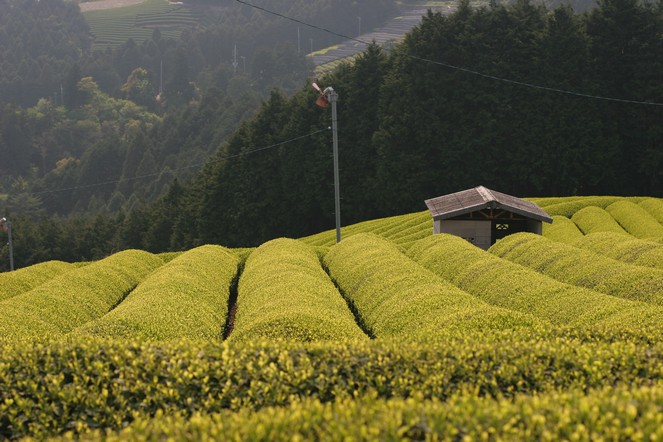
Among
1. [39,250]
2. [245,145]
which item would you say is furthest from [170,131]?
[245,145]

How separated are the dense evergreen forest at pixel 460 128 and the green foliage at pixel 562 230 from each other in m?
18.5

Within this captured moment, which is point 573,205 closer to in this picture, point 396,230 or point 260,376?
point 396,230

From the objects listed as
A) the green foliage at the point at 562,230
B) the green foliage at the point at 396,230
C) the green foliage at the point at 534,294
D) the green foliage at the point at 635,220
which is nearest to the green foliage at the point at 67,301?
the green foliage at the point at 534,294

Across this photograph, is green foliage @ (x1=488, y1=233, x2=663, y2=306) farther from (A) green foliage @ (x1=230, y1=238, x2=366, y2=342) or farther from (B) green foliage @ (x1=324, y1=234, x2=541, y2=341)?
(A) green foliage @ (x1=230, y1=238, x2=366, y2=342)

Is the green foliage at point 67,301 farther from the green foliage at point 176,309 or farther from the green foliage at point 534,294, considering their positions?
the green foliage at point 534,294

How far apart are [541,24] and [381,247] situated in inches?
1927

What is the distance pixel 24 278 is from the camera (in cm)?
2991

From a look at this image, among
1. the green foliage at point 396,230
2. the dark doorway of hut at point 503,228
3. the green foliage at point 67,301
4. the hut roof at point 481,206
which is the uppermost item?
the green foliage at point 67,301

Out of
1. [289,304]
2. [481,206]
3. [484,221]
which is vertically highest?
[289,304]

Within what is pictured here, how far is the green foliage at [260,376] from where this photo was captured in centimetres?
942

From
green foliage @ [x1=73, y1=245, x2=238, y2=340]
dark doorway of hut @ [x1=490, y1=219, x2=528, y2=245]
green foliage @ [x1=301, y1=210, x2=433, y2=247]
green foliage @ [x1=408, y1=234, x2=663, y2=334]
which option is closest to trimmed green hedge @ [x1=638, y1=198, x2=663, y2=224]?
dark doorway of hut @ [x1=490, y1=219, x2=528, y2=245]

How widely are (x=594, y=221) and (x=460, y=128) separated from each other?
81.2 feet

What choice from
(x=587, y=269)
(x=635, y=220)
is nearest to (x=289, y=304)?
(x=587, y=269)

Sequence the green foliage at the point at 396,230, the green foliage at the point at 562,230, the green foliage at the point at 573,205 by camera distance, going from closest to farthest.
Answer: the green foliage at the point at 562,230, the green foliage at the point at 396,230, the green foliage at the point at 573,205
